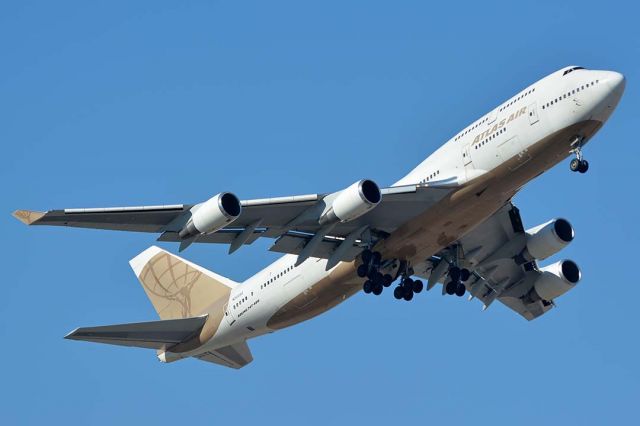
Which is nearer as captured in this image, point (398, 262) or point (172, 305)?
point (398, 262)

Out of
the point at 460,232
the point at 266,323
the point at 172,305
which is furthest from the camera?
the point at 172,305

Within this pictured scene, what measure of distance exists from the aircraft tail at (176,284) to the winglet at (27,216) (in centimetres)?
1178

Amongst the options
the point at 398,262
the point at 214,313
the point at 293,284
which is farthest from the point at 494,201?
the point at 214,313

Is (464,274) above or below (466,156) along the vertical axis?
below

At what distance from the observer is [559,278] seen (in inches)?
1866

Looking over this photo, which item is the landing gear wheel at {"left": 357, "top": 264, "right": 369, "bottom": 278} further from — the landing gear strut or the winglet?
the winglet

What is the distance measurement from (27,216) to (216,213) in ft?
18.6

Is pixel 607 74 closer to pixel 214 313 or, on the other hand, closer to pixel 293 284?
pixel 293 284

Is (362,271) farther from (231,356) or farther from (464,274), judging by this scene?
(231,356)

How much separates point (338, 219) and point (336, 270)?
14.6ft

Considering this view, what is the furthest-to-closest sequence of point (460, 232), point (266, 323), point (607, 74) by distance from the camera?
point (266, 323)
point (460, 232)
point (607, 74)

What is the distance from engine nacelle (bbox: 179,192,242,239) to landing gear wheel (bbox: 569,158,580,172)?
10649 millimetres

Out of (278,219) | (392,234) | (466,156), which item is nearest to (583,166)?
(466,156)

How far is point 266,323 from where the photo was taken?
43.9 m
